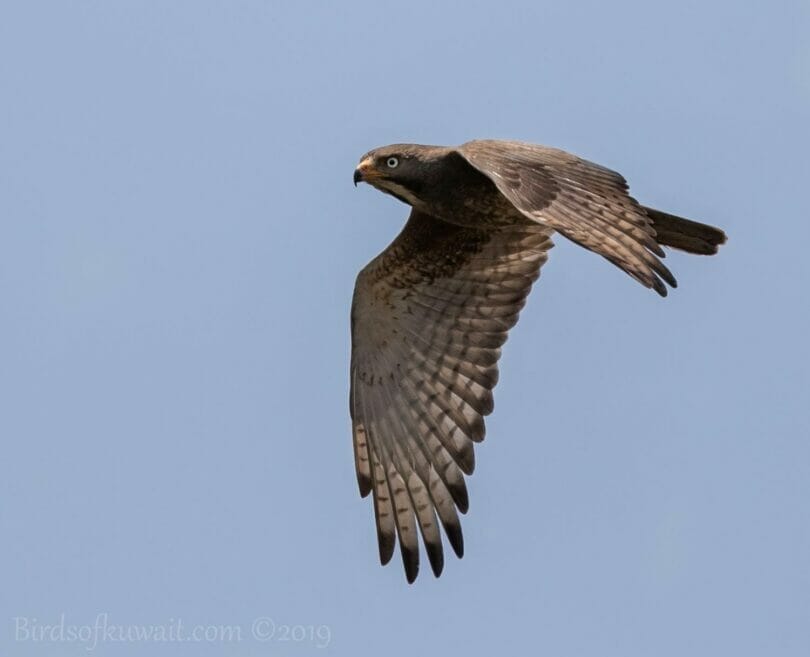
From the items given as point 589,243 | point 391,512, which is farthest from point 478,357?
point 589,243

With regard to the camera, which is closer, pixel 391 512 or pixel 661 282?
pixel 661 282

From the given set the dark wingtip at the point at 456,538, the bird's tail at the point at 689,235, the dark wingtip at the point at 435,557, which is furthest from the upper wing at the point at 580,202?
the dark wingtip at the point at 435,557

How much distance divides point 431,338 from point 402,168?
169cm

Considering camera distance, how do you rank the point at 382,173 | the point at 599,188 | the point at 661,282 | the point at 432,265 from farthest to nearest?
1. the point at 432,265
2. the point at 382,173
3. the point at 599,188
4. the point at 661,282

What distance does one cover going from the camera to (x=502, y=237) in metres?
15.3

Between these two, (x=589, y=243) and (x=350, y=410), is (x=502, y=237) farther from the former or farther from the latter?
(x=589, y=243)

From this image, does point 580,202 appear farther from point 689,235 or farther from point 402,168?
point 689,235

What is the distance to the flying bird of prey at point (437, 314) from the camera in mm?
14445

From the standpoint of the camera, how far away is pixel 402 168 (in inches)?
570

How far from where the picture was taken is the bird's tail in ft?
48.7

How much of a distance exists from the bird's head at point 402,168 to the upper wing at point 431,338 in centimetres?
78

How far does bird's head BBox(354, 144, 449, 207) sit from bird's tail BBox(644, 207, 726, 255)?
5.95 feet

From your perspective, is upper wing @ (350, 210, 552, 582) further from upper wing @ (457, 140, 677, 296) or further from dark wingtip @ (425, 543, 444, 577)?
upper wing @ (457, 140, 677, 296)

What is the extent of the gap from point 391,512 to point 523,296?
206 cm
